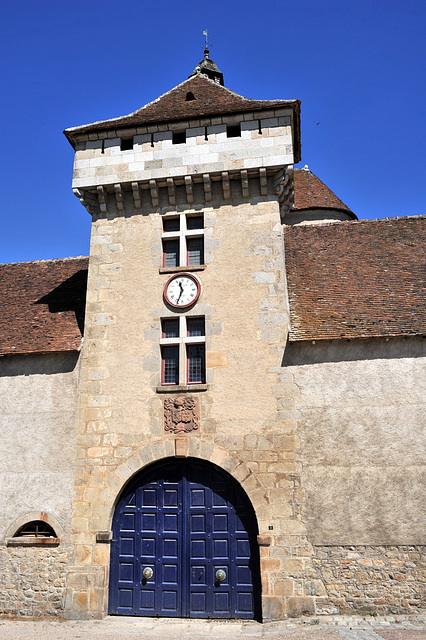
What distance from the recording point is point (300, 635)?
8.84m

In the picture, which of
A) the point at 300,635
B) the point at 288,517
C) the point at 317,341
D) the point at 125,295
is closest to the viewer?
the point at 300,635

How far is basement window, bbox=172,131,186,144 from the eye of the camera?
41.9 ft

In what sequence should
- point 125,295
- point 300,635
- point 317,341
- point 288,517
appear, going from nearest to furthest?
point 300,635, point 288,517, point 317,341, point 125,295

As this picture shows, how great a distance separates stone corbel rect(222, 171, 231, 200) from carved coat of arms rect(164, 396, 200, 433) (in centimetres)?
437

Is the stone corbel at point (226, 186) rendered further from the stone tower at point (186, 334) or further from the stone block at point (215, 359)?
the stone block at point (215, 359)

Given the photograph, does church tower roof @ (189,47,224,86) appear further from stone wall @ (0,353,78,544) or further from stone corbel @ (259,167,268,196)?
stone wall @ (0,353,78,544)

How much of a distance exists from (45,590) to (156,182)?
8339mm

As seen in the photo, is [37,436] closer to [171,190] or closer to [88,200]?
[88,200]

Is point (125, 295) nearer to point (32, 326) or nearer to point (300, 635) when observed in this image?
point (32, 326)

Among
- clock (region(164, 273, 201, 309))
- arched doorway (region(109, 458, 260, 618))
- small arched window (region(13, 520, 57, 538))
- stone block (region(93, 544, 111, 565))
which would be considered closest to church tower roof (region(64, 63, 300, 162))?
clock (region(164, 273, 201, 309))

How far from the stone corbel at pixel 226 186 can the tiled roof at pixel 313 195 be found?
6598mm

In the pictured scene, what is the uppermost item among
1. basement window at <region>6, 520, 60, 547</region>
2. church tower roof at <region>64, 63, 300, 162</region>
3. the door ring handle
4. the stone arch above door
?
church tower roof at <region>64, 63, 300, 162</region>

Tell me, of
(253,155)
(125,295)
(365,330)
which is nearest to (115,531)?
(125,295)

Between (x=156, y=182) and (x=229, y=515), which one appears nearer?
(x=229, y=515)
